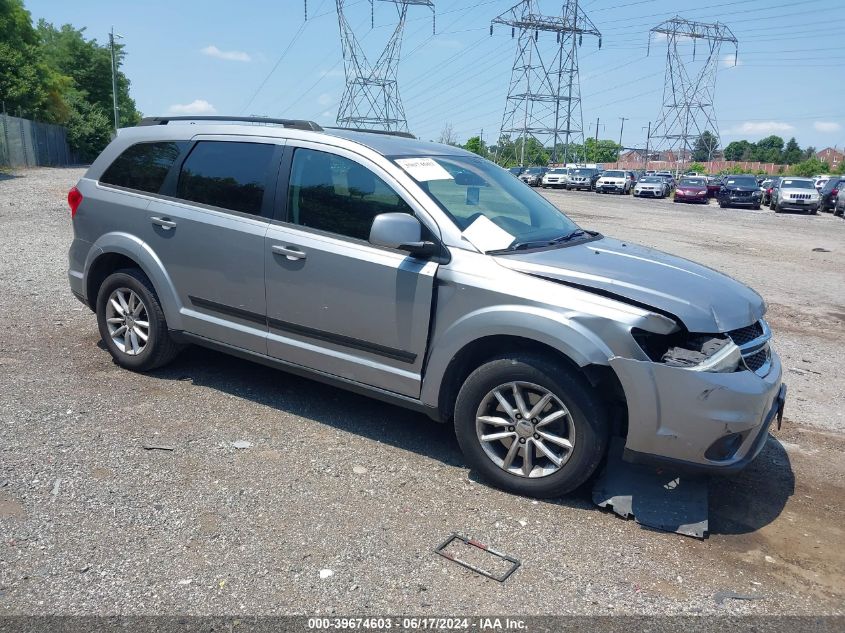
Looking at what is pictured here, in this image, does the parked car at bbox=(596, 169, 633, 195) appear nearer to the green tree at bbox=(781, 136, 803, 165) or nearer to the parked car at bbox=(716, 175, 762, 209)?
the parked car at bbox=(716, 175, 762, 209)

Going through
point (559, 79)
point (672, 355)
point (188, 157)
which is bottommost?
point (672, 355)

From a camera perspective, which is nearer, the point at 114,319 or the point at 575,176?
the point at 114,319

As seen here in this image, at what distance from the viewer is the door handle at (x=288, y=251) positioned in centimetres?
466

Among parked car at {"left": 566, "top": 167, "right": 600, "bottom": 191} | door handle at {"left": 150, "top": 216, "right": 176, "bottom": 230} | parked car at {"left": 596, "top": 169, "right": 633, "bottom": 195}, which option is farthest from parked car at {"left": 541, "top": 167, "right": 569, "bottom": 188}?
door handle at {"left": 150, "top": 216, "right": 176, "bottom": 230}

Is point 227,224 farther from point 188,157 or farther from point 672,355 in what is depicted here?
point 672,355

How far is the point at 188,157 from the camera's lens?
5.41m

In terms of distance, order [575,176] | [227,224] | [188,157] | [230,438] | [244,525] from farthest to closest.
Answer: [575,176]
[188,157]
[227,224]
[230,438]
[244,525]

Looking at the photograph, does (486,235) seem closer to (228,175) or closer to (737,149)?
(228,175)

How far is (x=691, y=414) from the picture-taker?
3633 mm

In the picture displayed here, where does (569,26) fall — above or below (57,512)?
above

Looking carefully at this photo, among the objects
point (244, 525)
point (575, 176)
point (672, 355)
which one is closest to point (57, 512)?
point (244, 525)

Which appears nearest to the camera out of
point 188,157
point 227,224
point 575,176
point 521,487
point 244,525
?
point 244,525

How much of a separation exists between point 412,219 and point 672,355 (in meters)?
1.59

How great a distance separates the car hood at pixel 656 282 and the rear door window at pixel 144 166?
111 inches
